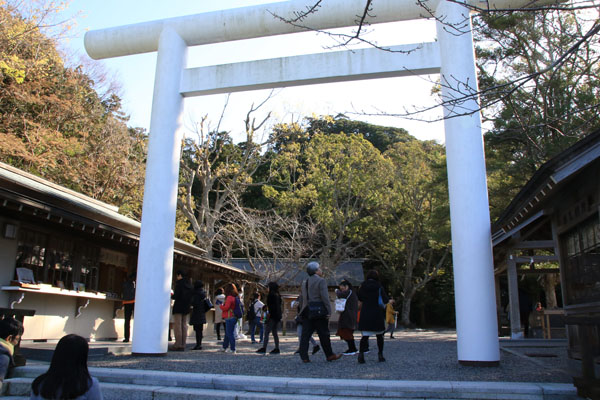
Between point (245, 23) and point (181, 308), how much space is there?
19.1 ft

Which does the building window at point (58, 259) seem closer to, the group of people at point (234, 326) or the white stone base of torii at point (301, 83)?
the group of people at point (234, 326)

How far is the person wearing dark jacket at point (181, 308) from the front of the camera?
9.92m

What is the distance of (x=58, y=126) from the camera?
2144 cm

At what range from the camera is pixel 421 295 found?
111 feet

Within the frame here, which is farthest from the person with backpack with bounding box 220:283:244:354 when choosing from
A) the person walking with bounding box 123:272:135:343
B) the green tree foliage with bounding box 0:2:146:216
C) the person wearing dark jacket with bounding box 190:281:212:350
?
the green tree foliage with bounding box 0:2:146:216

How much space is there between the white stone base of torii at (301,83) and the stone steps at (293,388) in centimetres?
231

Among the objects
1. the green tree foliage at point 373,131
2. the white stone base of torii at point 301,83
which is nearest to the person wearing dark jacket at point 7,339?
the white stone base of torii at point 301,83

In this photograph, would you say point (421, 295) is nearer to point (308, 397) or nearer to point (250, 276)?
point (250, 276)

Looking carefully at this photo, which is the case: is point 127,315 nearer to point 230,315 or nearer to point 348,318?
point 230,315

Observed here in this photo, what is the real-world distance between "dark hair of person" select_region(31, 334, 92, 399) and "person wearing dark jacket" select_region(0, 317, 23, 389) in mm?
1805

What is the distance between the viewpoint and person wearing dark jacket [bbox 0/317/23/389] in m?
4.43

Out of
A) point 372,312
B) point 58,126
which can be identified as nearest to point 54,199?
point 372,312

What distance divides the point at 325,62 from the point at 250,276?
14174 millimetres

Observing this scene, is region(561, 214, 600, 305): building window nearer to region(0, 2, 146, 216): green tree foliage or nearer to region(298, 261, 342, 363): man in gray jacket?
region(298, 261, 342, 363): man in gray jacket
